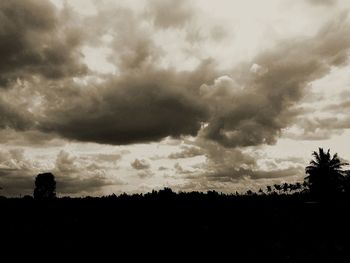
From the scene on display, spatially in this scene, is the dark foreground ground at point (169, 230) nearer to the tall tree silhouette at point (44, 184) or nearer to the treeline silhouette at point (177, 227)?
the treeline silhouette at point (177, 227)

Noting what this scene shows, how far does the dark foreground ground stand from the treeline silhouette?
0.14 feet

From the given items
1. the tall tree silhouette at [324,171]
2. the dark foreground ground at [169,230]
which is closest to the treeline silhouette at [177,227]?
the dark foreground ground at [169,230]

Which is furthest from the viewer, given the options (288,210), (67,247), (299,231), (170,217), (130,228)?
(288,210)

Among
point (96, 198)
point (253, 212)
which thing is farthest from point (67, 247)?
point (253, 212)

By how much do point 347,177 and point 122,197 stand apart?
54.8 meters

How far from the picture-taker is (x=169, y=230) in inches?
777

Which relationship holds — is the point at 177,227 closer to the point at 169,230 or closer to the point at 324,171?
the point at 169,230

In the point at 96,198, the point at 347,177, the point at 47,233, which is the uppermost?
the point at 347,177

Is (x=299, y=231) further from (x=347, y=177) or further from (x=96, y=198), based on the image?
(x=347, y=177)

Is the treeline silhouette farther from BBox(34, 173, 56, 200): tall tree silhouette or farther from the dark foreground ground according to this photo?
BBox(34, 173, 56, 200): tall tree silhouette

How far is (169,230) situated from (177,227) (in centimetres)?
58

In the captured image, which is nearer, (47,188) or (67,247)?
(67,247)

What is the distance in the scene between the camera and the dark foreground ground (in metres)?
17.5

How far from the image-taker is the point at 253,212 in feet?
77.2
